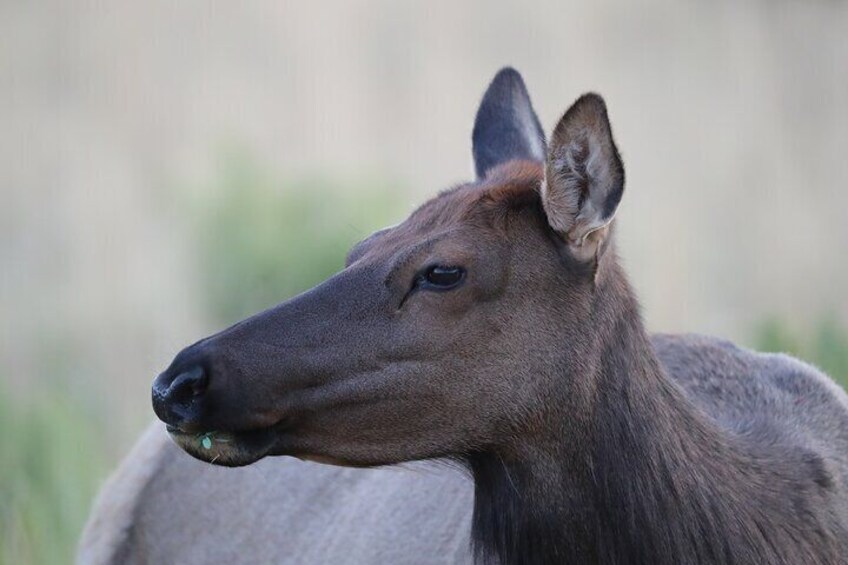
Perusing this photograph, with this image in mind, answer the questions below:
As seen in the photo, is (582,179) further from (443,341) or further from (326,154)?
(326,154)

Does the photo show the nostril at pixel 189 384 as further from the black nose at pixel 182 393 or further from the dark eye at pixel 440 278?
the dark eye at pixel 440 278

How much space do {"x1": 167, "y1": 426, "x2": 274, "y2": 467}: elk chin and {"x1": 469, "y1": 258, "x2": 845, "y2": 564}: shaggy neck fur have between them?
650 mm

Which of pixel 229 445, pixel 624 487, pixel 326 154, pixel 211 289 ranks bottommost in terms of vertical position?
pixel 211 289

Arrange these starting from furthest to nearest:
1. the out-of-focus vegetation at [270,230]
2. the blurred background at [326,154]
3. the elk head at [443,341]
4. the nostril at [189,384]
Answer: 1. the blurred background at [326,154]
2. the out-of-focus vegetation at [270,230]
3. the elk head at [443,341]
4. the nostril at [189,384]

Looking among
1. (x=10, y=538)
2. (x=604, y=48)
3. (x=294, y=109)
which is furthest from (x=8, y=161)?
(x=604, y=48)

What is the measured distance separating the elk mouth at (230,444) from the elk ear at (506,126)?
4.76 ft

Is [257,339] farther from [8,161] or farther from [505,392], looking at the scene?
[8,161]

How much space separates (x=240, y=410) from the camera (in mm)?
4109

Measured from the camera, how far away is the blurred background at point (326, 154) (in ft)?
32.9

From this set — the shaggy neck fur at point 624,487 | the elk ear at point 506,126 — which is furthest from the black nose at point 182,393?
the elk ear at point 506,126

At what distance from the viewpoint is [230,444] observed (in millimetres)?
4176

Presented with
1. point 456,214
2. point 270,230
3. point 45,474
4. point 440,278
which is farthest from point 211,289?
point 440,278

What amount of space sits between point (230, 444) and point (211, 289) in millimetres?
5931

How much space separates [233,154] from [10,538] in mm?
3766
